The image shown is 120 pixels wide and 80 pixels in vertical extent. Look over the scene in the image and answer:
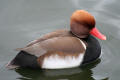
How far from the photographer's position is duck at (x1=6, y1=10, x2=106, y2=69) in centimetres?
538

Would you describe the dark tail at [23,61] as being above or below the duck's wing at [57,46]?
below

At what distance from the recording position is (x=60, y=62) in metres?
5.51

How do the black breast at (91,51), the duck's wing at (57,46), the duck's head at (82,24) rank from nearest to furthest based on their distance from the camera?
1. the duck's wing at (57,46)
2. the duck's head at (82,24)
3. the black breast at (91,51)

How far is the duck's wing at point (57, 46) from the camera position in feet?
17.6

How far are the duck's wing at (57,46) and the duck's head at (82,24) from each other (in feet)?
0.68

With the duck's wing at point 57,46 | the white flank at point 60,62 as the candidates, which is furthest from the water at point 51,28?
the duck's wing at point 57,46

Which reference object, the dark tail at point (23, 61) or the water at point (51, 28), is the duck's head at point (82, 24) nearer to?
the water at point (51, 28)

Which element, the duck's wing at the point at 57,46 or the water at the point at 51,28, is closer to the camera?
the duck's wing at the point at 57,46

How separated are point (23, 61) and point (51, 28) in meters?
1.51

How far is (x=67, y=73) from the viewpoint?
5613 millimetres

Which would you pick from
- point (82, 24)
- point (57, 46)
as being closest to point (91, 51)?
point (82, 24)

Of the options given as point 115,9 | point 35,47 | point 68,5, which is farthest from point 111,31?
point 35,47

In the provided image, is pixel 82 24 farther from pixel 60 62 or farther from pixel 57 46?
pixel 60 62

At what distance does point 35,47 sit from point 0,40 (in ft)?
4.16
